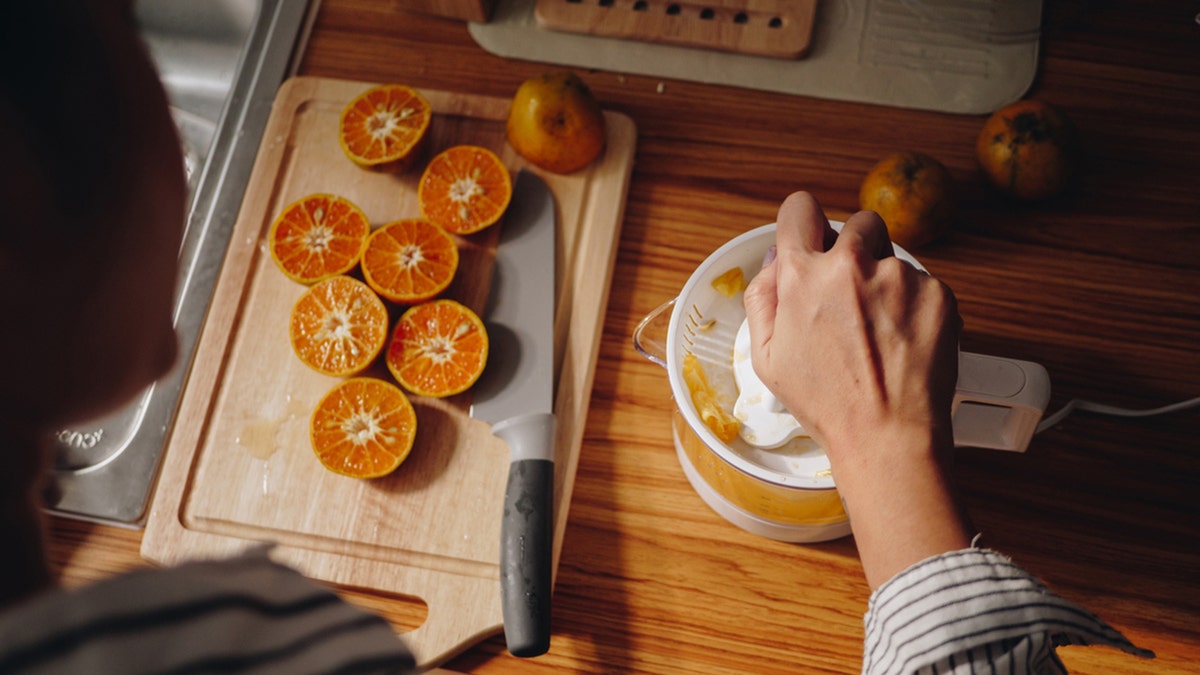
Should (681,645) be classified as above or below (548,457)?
below

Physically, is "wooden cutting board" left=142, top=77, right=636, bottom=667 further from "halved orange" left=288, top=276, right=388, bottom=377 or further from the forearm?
the forearm

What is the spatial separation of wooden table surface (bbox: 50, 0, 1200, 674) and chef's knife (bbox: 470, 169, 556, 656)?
7 cm

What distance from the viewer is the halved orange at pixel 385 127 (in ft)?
3.31

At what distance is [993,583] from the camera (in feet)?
1.88

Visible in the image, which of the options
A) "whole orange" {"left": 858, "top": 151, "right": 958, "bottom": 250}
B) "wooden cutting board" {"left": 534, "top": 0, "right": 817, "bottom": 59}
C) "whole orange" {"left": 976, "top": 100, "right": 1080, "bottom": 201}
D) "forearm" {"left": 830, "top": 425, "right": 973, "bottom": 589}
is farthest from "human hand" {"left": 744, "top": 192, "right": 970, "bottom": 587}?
"wooden cutting board" {"left": 534, "top": 0, "right": 817, "bottom": 59}

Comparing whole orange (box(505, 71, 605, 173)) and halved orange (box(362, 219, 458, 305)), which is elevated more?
whole orange (box(505, 71, 605, 173))

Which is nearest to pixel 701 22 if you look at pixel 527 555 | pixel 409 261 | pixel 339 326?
pixel 409 261

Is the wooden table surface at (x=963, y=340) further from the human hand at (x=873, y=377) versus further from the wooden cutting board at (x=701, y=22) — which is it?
the human hand at (x=873, y=377)

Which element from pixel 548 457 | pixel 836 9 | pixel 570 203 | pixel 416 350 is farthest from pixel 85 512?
pixel 836 9

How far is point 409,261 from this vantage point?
0.96m

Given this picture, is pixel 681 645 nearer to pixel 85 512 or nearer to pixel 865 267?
pixel 865 267

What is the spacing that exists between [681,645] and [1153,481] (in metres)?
0.53

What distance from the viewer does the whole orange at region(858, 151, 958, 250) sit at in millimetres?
914

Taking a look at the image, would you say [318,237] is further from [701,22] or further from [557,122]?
[701,22]
